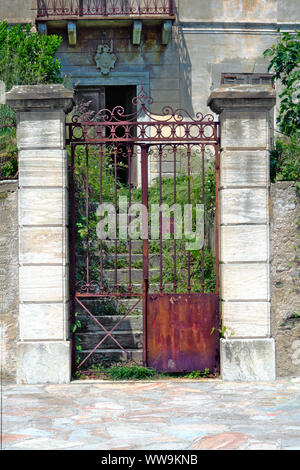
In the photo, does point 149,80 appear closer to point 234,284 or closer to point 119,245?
point 119,245

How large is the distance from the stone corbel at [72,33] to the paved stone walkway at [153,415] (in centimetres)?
886

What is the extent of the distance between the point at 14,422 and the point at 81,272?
10.2ft

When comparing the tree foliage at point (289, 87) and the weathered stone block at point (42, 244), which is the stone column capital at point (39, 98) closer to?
the weathered stone block at point (42, 244)

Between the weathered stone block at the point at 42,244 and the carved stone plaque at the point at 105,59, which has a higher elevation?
the carved stone plaque at the point at 105,59

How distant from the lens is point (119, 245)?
29.1ft

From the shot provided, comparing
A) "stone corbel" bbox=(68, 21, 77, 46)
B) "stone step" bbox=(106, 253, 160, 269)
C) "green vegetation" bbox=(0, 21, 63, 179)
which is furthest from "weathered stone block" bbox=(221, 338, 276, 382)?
"stone corbel" bbox=(68, 21, 77, 46)

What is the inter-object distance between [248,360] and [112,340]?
168cm

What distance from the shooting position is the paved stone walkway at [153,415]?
4297 mm

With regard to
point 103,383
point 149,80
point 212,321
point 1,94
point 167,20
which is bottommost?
point 103,383

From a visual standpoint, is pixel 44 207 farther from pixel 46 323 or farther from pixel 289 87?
pixel 289 87

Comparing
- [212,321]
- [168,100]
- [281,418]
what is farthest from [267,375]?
[168,100]

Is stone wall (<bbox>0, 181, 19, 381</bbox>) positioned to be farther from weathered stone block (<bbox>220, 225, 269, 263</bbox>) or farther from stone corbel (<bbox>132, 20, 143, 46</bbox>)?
stone corbel (<bbox>132, 20, 143, 46</bbox>)

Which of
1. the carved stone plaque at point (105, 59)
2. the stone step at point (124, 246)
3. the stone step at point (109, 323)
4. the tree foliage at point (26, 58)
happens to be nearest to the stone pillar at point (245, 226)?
the stone step at point (109, 323)

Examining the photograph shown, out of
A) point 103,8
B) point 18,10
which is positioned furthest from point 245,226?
point 18,10
